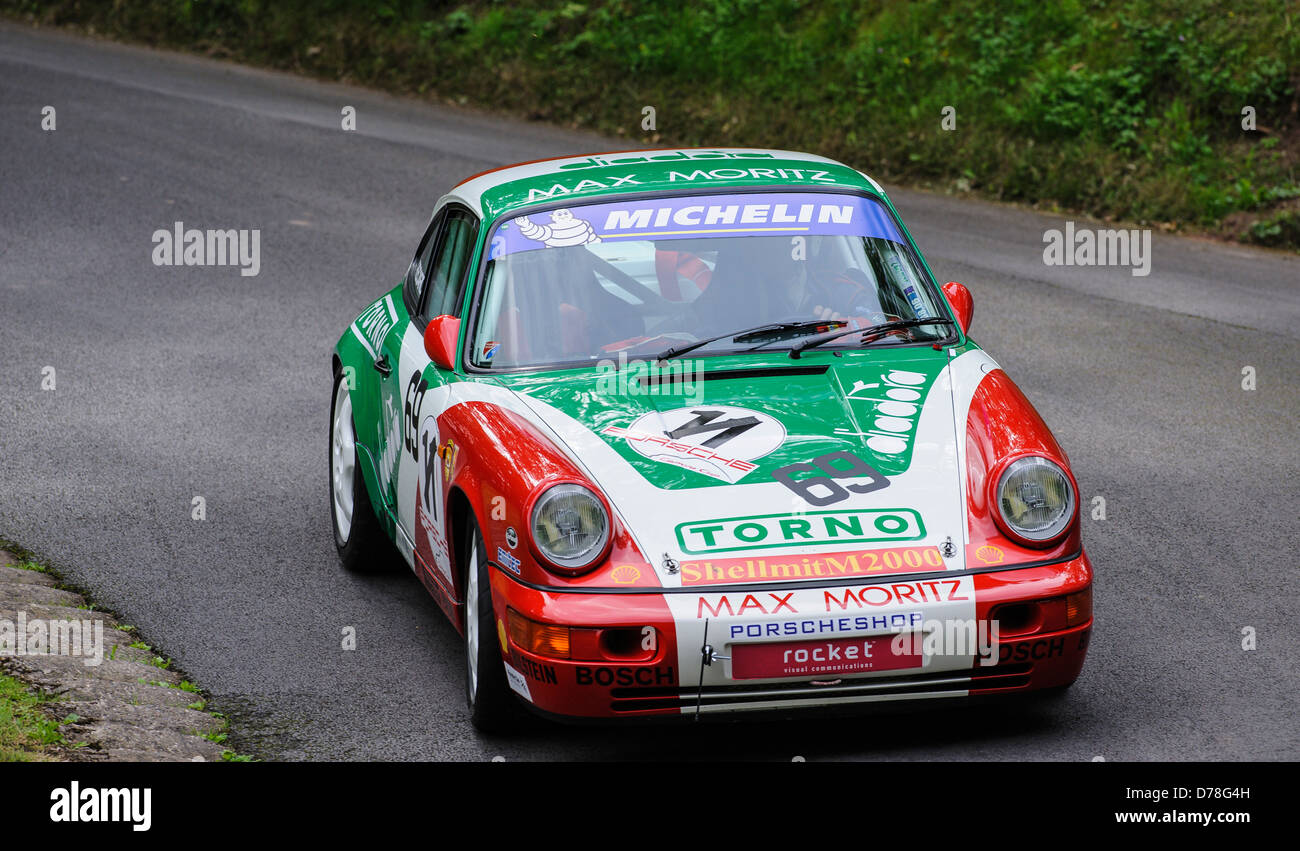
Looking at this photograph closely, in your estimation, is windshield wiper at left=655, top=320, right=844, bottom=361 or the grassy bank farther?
the grassy bank

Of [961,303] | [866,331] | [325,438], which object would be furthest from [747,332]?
[325,438]

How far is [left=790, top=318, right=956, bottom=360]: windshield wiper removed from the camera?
5.46m

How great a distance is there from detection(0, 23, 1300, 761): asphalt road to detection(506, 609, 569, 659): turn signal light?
0.50m

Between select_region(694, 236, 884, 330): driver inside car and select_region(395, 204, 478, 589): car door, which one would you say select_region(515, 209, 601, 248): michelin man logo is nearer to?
select_region(395, 204, 478, 589): car door

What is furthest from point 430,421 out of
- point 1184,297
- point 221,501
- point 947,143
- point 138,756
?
point 947,143

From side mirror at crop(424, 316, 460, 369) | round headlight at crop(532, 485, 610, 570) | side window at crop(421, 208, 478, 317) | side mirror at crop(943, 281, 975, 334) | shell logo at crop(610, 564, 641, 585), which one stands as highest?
side window at crop(421, 208, 478, 317)

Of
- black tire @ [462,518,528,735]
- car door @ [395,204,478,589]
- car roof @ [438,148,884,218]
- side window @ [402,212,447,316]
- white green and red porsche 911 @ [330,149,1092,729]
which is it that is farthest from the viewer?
side window @ [402,212,447,316]

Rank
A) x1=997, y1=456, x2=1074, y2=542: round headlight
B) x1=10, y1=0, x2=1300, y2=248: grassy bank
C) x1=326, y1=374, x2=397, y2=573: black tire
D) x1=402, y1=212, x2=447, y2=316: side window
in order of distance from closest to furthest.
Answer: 1. x1=997, y1=456, x2=1074, y2=542: round headlight
2. x1=402, y1=212, x2=447, y2=316: side window
3. x1=326, y1=374, x2=397, y2=573: black tire
4. x1=10, y1=0, x2=1300, y2=248: grassy bank

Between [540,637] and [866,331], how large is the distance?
1.77m

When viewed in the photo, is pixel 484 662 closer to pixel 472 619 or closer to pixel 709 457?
pixel 472 619

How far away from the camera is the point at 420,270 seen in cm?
661

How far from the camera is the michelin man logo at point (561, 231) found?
5742 mm

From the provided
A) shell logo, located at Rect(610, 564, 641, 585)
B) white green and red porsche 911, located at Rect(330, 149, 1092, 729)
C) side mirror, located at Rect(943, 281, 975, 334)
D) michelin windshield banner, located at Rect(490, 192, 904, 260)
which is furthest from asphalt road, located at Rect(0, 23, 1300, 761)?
michelin windshield banner, located at Rect(490, 192, 904, 260)

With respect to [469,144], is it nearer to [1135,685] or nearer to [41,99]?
[41,99]
